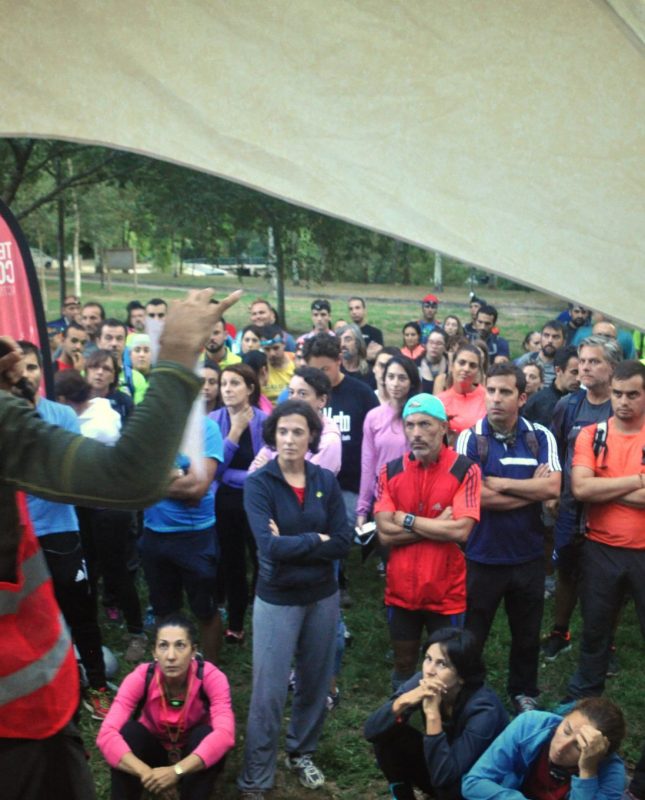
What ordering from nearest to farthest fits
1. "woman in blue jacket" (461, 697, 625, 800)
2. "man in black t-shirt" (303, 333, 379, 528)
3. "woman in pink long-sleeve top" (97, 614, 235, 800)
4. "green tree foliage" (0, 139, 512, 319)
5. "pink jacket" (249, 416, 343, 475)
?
"woman in blue jacket" (461, 697, 625, 800) < "woman in pink long-sleeve top" (97, 614, 235, 800) < "pink jacket" (249, 416, 343, 475) < "man in black t-shirt" (303, 333, 379, 528) < "green tree foliage" (0, 139, 512, 319)

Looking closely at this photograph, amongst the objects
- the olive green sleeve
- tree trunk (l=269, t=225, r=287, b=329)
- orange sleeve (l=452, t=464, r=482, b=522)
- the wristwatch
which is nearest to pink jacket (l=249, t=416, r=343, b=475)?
the wristwatch

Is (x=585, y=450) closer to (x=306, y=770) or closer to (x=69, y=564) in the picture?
(x=306, y=770)

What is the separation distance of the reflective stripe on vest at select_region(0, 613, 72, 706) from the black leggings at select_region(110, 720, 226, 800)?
2.35m

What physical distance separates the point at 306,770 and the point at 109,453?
11.4ft

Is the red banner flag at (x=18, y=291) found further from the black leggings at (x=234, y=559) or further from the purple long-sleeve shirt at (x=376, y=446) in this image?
the purple long-sleeve shirt at (x=376, y=446)

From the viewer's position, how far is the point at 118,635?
20.5ft

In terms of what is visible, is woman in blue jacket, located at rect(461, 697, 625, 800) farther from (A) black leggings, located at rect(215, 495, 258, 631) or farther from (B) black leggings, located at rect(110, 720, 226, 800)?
(A) black leggings, located at rect(215, 495, 258, 631)

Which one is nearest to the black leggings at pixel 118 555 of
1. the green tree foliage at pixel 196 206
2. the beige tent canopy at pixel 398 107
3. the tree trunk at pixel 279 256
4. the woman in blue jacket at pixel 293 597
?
the woman in blue jacket at pixel 293 597

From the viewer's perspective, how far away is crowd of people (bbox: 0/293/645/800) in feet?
14.1

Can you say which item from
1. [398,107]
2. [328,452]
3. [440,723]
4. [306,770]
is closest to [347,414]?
[328,452]

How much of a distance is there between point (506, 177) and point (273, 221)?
14320 mm

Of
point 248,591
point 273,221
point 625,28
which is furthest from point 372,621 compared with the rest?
point 273,221

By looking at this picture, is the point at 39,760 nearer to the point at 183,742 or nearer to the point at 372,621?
the point at 183,742

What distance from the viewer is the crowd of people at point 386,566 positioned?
429cm
